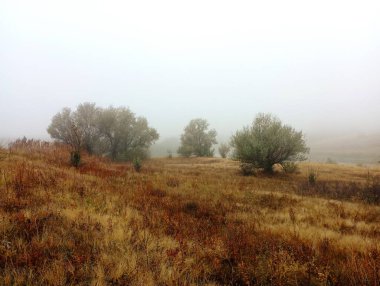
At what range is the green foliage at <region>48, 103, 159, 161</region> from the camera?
36.8 metres

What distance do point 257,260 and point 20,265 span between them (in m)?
3.79

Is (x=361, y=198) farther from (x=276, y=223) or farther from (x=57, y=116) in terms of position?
(x=57, y=116)

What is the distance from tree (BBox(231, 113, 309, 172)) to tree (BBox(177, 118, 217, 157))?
101ft

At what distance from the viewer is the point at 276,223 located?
7730mm

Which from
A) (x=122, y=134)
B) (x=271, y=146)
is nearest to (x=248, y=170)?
(x=271, y=146)

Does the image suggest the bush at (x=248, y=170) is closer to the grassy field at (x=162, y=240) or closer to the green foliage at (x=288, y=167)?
the green foliage at (x=288, y=167)

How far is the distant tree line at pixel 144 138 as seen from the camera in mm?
21703

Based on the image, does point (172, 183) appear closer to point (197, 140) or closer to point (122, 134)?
point (122, 134)

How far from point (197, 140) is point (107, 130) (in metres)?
21.7

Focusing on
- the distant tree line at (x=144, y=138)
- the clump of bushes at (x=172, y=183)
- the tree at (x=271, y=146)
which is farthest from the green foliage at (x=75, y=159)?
the tree at (x=271, y=146)

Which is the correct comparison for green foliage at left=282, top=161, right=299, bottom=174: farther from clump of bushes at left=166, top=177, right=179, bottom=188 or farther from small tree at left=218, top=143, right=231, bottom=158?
small tree at left=218, top=143, right=231, bottom=158

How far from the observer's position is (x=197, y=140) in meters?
54.8

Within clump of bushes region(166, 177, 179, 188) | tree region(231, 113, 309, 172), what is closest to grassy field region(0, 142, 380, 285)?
clump of bushes region(166, 177, 179, 188)

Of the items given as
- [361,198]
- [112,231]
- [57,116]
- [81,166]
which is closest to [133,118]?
[57,116]
